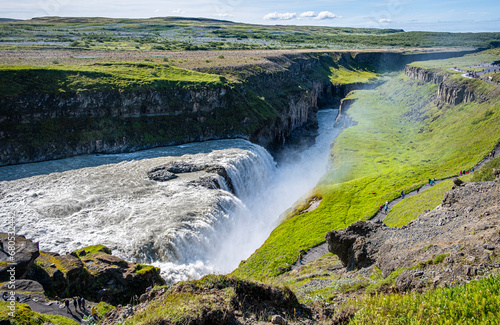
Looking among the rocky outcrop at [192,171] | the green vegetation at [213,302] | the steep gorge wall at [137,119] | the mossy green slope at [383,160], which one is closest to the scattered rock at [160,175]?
the rocky outcrop at [192,171]

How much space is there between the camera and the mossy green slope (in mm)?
40250

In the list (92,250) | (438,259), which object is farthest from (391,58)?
(92,250)

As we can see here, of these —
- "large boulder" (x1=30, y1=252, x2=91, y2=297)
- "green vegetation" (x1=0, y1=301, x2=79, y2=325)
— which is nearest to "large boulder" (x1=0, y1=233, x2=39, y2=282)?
"large boulder" (x1=30, y1=252, x2=91, y2=297)

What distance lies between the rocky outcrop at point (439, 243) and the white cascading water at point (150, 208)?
704 inches

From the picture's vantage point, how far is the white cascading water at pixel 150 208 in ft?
117

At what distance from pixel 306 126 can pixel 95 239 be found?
8417cm

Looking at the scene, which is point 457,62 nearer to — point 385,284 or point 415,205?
point 415,205

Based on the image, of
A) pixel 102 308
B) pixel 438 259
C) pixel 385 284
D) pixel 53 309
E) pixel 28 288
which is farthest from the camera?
pixel 28 288

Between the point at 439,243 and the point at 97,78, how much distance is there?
71.1 meters

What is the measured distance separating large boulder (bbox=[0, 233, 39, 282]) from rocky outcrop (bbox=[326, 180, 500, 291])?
2275 centimetres

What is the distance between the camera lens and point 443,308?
10.8 metres

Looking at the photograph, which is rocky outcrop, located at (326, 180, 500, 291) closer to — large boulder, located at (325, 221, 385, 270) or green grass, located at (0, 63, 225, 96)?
large boulder, located at (325, 221, 385, 270)

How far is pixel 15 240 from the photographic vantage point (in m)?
25.9

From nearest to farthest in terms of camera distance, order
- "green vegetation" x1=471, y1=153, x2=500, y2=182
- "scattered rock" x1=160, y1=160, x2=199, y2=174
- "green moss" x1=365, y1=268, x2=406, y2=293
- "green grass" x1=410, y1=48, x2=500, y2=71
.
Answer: "green moss" x1=365, y1=268, x2=406, y2=293 < "green vegetation" x1=471, y1=153, x2=500, y2=182 < "scattered rock" x1=160, y1=160, x2=199, y2=174 < "green grass" x1=410, y1=48, x2=500, y2=71
